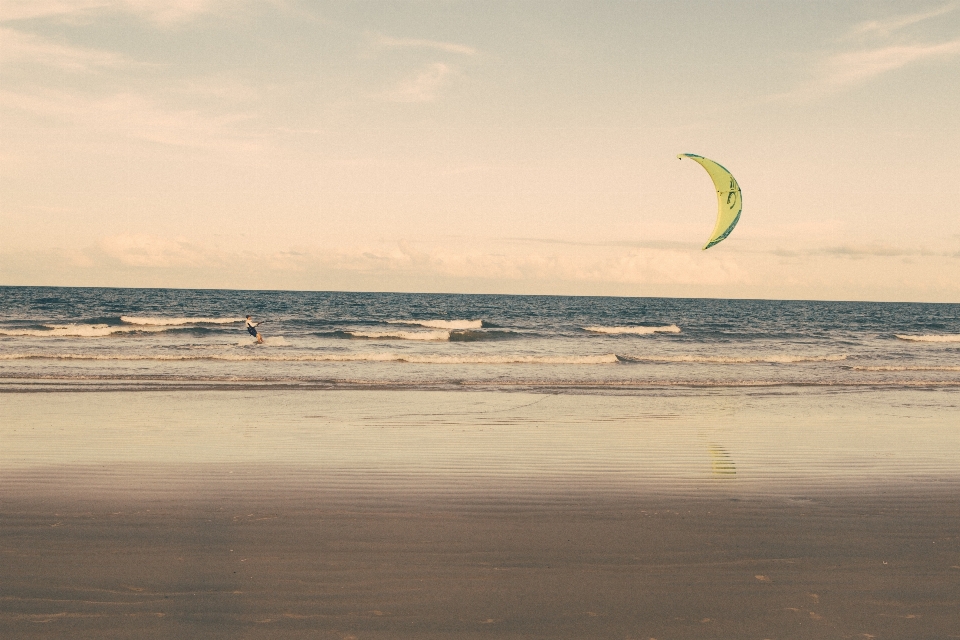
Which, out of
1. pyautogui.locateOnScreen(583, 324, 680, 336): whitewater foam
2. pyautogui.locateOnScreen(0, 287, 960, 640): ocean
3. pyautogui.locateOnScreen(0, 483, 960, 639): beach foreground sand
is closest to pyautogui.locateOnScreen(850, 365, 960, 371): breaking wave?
pyautogui.locateOnScreen(0, 287, 960, 640): ocean

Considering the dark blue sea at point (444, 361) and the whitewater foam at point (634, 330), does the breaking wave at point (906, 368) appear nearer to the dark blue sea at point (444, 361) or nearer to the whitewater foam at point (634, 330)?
the dark blue sea at point (444, 361)

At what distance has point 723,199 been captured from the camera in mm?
13438

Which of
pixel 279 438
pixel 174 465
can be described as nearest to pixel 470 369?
pixel 279 438

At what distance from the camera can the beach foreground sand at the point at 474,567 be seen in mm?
4273

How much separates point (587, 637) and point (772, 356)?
27.1 meters

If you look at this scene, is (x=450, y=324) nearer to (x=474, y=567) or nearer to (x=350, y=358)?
(x=350, y=358)

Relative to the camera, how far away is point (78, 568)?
5.00 m

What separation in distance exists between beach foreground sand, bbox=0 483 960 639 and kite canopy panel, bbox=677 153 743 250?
692 cm

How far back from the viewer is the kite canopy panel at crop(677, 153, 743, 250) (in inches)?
510

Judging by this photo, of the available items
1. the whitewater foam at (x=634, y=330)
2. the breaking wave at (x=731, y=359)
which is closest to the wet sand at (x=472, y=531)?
the breaking wave at (x=731, y=359)

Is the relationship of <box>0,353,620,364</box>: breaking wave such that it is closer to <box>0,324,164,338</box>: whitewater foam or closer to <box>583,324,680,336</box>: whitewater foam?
<box>0,324,164,338</box>: whitewater foam

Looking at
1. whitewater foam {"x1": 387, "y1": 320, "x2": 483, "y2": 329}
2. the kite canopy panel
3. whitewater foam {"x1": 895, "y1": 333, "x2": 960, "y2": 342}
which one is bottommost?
whitewater foam {"x1": 387, "y1": 320, "x2": 483, "y2": 329}

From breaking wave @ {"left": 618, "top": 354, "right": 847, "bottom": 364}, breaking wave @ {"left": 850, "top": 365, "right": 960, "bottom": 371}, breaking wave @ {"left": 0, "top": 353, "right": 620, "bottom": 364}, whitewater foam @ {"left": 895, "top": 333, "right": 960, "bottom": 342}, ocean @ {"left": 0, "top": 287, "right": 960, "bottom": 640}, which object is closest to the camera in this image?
ocean @ {"left": 0, "top": 287, "right": 960, "bottom": 640}

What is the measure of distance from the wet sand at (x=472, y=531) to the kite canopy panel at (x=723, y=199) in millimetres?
3746
